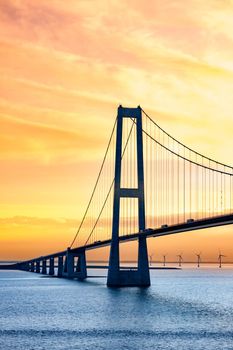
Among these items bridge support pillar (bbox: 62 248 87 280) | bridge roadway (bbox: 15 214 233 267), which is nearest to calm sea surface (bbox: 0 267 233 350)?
bridge roadway (bbox: 15 214 233 267)

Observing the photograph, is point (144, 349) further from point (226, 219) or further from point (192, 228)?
point (192, 228)

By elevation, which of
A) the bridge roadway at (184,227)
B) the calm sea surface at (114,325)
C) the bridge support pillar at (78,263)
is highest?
the bridge roadway at (184,227)

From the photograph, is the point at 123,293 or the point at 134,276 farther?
the point at 134,276

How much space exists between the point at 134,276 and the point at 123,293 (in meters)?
6.78

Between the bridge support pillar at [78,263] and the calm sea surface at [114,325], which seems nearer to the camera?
the calm sea surface at [114,325]

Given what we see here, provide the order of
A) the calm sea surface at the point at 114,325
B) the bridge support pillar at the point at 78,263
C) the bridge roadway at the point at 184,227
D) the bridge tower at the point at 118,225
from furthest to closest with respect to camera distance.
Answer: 1. the bridge support pillar at the point at 78,263
2. the bridge tower at the point at 118,225
3. the bridge roadway at the point at 184,227
4. the calm sea surface at the point at 114,325

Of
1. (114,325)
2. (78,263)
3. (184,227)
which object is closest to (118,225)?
(184,227)

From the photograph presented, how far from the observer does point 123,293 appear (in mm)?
86438

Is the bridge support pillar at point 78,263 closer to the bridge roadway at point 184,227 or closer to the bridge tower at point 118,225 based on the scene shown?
the bridge roadway at point 184,227

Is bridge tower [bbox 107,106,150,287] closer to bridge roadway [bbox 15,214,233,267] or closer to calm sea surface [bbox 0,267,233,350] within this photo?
bridge roadway [bbox 15,214,233,267]

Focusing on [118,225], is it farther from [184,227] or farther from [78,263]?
[78,263]

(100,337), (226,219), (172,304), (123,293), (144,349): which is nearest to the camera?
(144,349)

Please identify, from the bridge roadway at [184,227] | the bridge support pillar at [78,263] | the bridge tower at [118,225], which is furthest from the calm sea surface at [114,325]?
the bridge support pillar at [78,263]

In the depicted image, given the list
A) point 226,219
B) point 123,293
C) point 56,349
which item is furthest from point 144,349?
point 123,293
